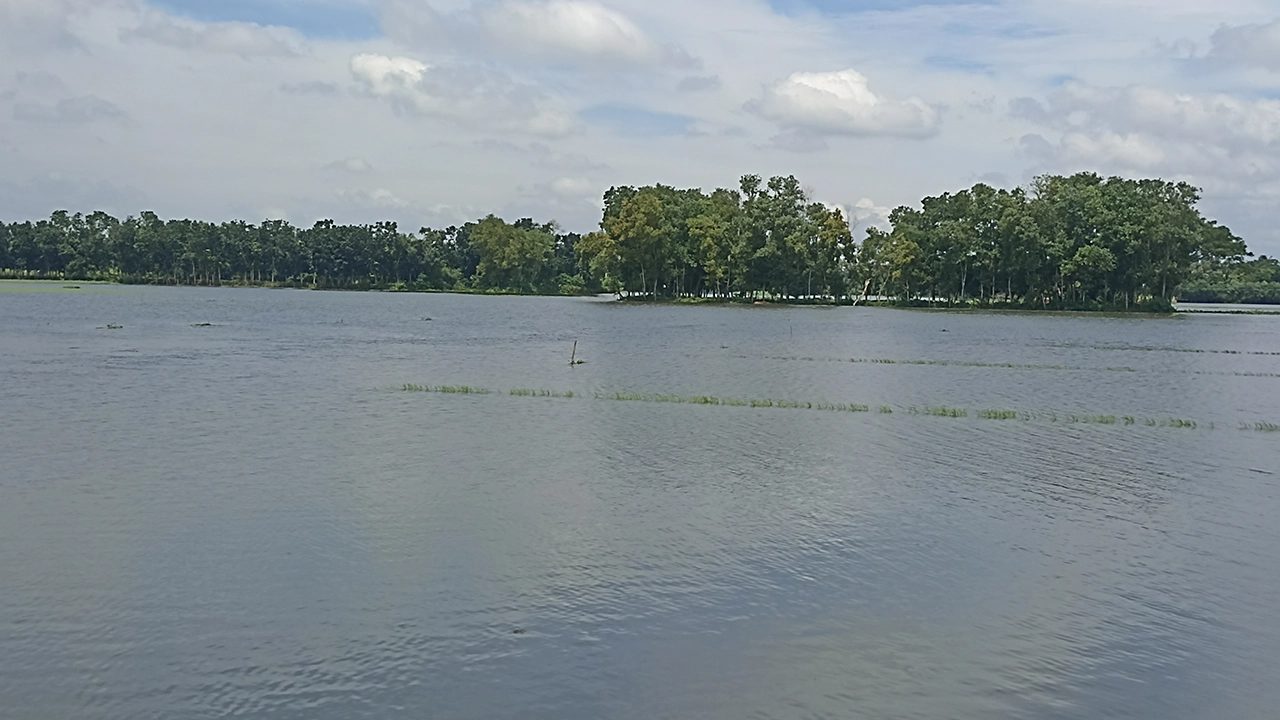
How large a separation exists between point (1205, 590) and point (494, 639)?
1074cm

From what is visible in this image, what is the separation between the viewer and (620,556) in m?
17.4

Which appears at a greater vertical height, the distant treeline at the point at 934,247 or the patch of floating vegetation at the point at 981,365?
the distant treeline at the point at 934,247

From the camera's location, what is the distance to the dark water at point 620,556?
40.3 ft

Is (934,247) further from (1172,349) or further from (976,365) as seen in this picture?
(976,365)

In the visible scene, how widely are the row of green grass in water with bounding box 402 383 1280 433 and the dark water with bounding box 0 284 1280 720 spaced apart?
297mm

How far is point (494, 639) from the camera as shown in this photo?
13.5 meters

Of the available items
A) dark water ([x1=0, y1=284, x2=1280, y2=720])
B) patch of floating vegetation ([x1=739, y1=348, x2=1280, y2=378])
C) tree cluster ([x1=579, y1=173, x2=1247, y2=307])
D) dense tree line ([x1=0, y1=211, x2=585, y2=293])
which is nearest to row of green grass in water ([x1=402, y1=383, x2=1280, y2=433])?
dark water ([x1=0, y1=284, x2=1280, y2=720])

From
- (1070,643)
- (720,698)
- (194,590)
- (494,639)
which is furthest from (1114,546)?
(194,590)

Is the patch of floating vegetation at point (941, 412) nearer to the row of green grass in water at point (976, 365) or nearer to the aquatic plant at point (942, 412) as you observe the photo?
the aquatic plant at point (942, 412)

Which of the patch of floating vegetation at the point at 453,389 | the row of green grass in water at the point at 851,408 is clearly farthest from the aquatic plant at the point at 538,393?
the patch of floating vegetation at the point at 453,389

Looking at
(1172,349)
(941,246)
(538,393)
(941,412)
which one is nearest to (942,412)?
(941,412)

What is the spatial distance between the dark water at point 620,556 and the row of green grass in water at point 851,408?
30 centimetres

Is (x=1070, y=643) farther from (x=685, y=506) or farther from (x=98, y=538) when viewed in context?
(x=98, y=538)

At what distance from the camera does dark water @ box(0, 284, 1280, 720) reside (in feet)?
40.3
